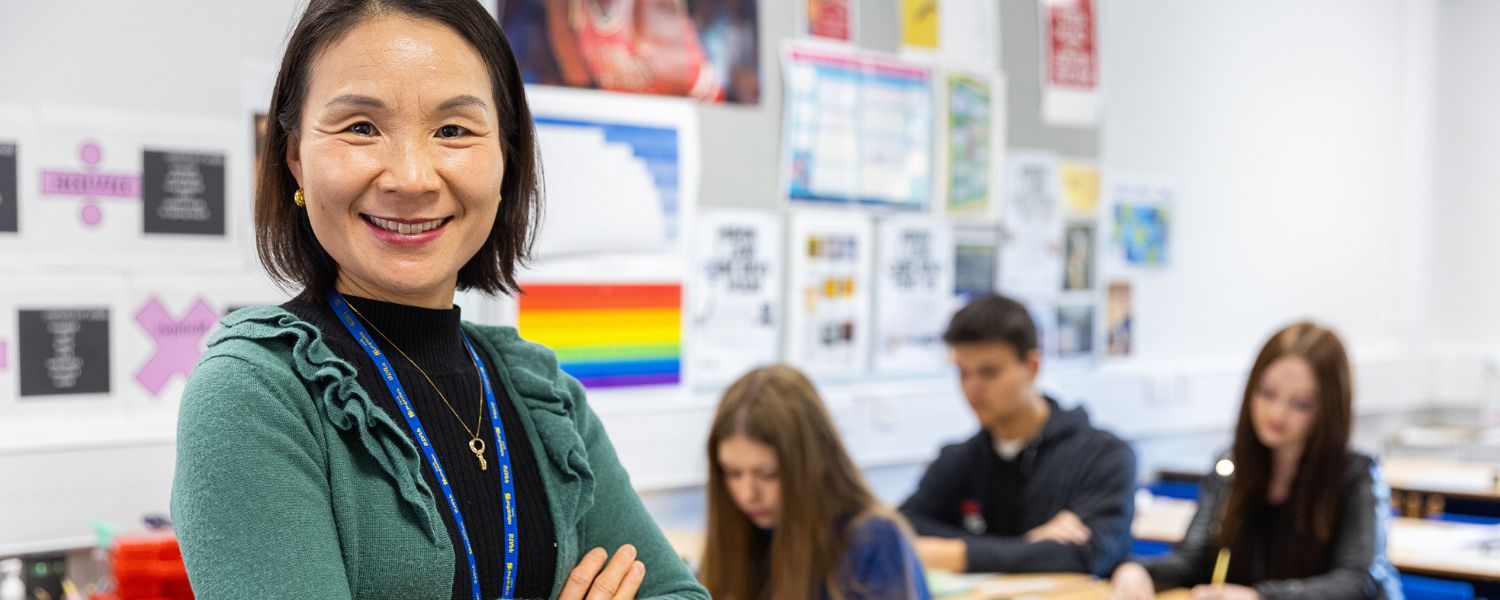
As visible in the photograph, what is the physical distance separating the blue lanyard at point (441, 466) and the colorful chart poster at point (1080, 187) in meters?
3.95

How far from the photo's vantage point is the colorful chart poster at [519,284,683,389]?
134 inches

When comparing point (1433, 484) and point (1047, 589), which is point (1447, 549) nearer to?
point (1433, 484)

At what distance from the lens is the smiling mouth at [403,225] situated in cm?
104

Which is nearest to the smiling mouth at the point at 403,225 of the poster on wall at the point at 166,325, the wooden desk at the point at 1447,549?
the poster on wall at the point at 166,325

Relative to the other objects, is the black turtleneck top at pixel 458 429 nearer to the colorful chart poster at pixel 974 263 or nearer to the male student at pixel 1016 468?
the male student at pixel 1016 468

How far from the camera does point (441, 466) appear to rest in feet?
3.44

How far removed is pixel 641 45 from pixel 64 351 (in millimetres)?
1612

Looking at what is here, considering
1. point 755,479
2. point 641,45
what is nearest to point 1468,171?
point 641,45

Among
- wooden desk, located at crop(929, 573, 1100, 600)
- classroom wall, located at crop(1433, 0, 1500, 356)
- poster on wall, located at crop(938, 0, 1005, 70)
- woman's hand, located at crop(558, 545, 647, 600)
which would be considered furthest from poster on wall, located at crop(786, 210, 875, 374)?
classroom wall, located at crop(1433, 0, 1500, 356)

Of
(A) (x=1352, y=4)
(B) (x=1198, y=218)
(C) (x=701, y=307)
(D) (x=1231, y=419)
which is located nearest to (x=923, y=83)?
(C) (x=701, y=307)

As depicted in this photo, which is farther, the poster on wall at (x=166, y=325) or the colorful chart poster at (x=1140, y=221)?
the colorful chart poster at (x=1140, y=221)

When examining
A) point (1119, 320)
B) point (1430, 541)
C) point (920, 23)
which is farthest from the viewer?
point (1119, 320)

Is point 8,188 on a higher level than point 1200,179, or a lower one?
lower

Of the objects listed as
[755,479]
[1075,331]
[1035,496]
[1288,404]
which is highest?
[1075,331]
